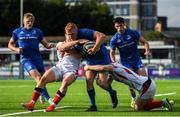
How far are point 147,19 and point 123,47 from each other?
11898 centimetres

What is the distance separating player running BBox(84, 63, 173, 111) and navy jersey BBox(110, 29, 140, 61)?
5.96 ft

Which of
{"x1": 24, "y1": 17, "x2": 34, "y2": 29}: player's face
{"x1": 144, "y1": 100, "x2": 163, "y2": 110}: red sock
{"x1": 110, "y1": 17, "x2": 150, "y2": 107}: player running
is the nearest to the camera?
{"x1": 144, "y1": 100, "x2": 163, "y2": 110}: red sock

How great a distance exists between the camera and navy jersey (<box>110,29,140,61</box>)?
46.5 feet

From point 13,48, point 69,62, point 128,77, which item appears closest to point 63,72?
point 69,62

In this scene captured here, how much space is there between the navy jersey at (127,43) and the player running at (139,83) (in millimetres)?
1818

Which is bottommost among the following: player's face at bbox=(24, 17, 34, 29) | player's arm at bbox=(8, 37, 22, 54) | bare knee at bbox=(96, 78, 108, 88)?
bare knee at bbox=(96, 78, 108, 88)

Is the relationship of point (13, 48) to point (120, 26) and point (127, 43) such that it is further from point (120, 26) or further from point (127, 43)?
point (127, 43)

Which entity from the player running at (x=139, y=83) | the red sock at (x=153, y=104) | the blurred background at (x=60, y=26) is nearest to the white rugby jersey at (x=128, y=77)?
the player running at (x=139, y=83)

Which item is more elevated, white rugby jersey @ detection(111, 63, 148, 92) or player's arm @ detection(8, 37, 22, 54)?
player's arm @ detection(8, 37, 22, 54)

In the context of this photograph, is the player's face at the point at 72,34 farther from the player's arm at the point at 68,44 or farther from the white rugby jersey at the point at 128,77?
the white rugby jersey at the point at 128,77

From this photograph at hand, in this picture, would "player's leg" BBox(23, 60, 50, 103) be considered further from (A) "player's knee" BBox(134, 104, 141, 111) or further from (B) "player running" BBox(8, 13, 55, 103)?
(A) "player's knee" BBox(134, 104, 141, 111)

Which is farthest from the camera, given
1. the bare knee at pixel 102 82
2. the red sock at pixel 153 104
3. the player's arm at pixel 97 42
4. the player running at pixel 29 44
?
the player running at pixel 29 44

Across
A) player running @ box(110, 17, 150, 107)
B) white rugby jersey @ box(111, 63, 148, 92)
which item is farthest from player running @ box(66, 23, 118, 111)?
player running @ box(110, 17, 150, 107)

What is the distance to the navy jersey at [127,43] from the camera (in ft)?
46.5
